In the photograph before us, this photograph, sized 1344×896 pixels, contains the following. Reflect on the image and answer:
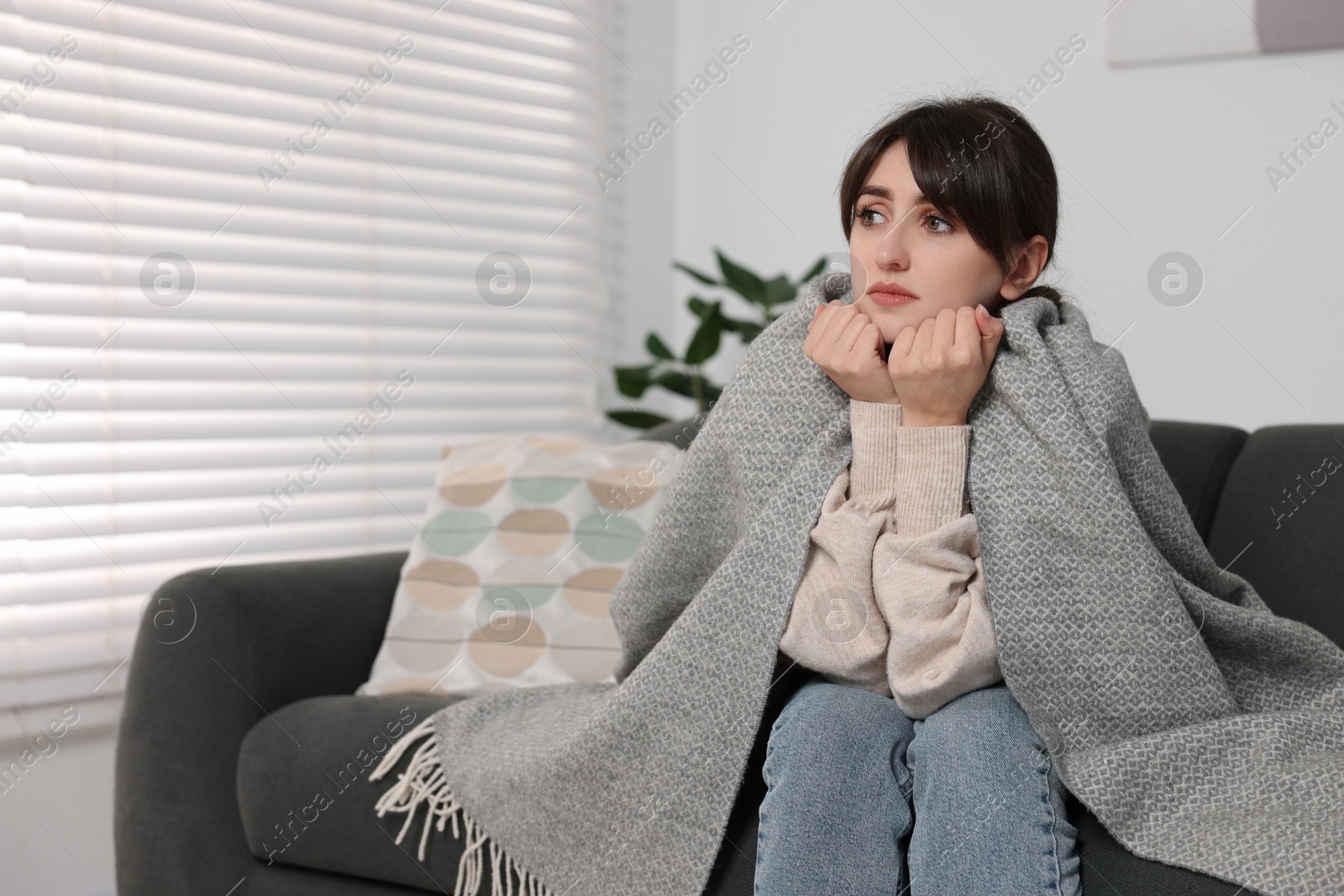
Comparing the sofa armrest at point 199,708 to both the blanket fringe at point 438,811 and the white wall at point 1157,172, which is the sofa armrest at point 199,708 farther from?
the white wall at point 1157,172

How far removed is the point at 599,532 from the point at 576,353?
3.22 ft

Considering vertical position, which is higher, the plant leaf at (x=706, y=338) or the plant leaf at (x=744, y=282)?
the plant leaf at (x=744, y=282)

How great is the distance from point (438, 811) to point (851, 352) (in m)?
0.66

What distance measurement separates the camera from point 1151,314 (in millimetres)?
1720

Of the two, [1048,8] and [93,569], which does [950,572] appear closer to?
[1048,8]

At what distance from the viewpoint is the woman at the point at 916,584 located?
86 cm

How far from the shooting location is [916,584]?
966mm

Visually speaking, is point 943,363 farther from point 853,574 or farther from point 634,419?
point 634,419

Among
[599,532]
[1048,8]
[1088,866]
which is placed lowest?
[1088,866]

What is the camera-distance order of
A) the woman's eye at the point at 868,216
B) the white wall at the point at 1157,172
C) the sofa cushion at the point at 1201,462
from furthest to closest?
1. the white wall at the point at 1157,172
2. the sofa cushion at the point at 1201,462
3. the woman's eye at the point at 868,216

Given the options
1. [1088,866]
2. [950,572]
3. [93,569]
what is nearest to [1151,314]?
[950,572]

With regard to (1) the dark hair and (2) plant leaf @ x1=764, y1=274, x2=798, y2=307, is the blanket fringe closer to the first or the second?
(1) the dark hair

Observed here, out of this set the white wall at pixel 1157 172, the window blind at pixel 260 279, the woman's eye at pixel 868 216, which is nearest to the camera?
the woman's eye at pixel 868 216

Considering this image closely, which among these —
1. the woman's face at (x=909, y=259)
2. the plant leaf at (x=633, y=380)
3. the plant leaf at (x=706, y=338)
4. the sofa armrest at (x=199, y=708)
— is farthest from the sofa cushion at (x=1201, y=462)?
the sofa armrest at (x=199, y=708)
